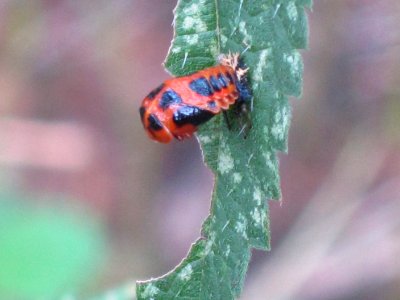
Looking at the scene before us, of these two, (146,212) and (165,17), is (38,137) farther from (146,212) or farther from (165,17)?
(165,17)

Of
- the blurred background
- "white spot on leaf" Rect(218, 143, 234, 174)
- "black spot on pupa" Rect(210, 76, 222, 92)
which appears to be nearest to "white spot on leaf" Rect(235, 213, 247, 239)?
"white spot on leaf" Rect(218, 143, 234, 174)

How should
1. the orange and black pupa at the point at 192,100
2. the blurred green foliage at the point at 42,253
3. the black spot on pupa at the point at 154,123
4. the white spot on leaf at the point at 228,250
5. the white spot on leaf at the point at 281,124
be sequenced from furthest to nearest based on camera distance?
1. the blurred green foliage at the point at 42,253
2. the black spot on pupa at the point at 154,123
3. the orange and black pupa at the point at 192,100
4. the white spot on leaf at the point at 228,250
5. the white spot on leaf at the point at 281,124

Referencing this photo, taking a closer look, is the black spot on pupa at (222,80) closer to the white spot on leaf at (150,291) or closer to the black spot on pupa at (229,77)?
the black spot on pupa at (229,77)

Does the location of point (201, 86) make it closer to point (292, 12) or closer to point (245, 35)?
point (245, 35)

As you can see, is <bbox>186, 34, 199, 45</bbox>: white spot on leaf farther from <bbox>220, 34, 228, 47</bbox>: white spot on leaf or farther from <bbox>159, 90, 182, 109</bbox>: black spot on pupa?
<bbox>159, 90, 182, 109</bbox>: black spot on pupa

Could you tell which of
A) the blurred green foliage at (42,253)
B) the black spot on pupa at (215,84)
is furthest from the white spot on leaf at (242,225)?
the blurred green foliage at (42,253)

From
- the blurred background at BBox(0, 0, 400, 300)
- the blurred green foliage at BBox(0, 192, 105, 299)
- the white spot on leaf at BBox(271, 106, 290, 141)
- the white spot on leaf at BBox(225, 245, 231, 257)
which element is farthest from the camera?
the blurred background at BBox(0, 0, 400, 300)
